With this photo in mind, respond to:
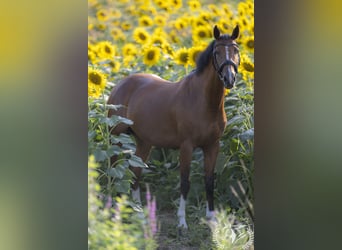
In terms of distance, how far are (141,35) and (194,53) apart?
11.9 inches

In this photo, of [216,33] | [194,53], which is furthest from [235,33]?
[194,53]

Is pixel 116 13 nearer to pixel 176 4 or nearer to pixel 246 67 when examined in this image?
pixel 176 4

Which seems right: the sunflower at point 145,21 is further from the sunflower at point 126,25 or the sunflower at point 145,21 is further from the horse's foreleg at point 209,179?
the horse's foreleg at point 209,179

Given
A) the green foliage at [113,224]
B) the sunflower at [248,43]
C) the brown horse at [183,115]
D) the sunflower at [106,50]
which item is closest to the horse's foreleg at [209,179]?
the brown horse at [183,115]

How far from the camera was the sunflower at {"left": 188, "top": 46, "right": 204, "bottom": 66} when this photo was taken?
10.9 feet

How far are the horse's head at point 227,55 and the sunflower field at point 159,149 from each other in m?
0.12

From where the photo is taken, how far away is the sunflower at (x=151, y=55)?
3359mm

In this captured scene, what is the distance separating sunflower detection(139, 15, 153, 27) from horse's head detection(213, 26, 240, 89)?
0.37m
